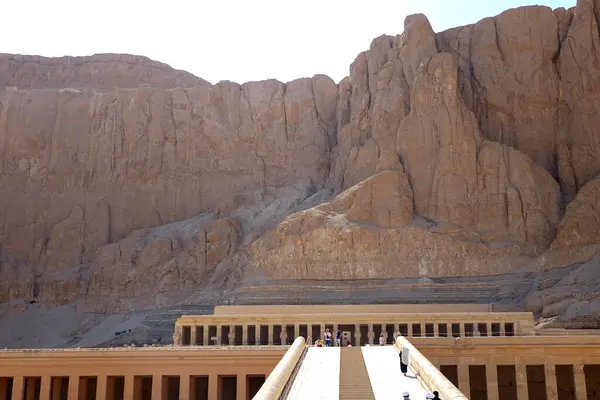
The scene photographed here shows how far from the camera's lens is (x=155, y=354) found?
1212 inches

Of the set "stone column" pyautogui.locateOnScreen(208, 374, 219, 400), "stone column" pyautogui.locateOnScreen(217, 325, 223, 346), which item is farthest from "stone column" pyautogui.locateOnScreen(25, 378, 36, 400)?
"stone column" pyautogui.locateOnScreen(217, 325, 223, 346)

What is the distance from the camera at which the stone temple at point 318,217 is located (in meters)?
35.2

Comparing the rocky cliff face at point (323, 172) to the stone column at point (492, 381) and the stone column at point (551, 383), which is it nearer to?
the stone column at point (551, 383)

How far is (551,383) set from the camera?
3012 cm

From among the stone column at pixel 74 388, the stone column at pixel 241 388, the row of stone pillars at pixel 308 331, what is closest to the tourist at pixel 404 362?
the stone column at pixel 241 388

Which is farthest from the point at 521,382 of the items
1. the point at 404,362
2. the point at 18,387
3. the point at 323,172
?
the point at 323,172

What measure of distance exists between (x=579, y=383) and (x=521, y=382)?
104 inches

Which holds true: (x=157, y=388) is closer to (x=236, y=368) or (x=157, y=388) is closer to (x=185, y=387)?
(x=185, y=387)

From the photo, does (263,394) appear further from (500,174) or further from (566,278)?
(500,174)

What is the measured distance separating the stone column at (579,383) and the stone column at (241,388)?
14.7 metres

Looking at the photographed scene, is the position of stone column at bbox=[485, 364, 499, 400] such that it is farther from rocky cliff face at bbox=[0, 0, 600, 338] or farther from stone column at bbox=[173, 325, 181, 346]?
stone column at bbox=[173, 325, 181, 346]

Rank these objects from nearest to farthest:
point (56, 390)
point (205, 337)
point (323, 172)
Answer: point (56, 390) < point (205, 337) < point (323, 172)

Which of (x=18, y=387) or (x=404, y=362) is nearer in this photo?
(x=404, y=362)

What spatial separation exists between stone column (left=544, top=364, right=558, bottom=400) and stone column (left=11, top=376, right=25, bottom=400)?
941 inches
